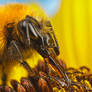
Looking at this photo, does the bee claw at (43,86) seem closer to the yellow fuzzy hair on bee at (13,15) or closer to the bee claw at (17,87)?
the bee claw at (17,87)

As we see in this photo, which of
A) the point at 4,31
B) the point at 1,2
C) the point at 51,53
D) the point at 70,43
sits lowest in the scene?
the point at 51,53

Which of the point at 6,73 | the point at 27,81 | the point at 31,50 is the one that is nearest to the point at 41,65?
the point at 27,81

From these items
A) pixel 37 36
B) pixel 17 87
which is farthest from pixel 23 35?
pixel 17 87

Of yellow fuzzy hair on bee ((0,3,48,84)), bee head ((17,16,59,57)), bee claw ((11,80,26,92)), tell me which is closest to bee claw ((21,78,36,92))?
→ bee claw ((11,80,26,92))

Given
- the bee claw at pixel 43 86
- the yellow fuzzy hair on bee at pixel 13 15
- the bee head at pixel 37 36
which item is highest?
the yellow fuzzy hair on bee at pixel 13 15

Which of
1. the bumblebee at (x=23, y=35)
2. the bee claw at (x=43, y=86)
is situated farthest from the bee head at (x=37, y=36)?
the bee claw at (x=43, y=86)

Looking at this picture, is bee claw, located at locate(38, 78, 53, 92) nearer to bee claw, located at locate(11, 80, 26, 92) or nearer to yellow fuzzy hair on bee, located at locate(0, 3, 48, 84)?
bee claw, located at locate(11, 80, 26, 92)

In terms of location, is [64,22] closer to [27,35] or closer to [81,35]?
[81,35]

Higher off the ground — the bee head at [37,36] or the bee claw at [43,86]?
the bee head at [37,36]
